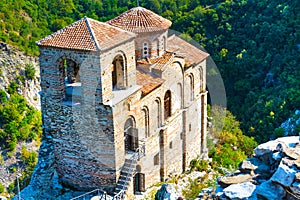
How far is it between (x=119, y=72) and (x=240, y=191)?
343 inches

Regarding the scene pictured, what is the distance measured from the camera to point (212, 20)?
44.5 m

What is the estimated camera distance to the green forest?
1441 inches

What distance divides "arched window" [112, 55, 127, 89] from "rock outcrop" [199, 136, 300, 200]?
23.4ft

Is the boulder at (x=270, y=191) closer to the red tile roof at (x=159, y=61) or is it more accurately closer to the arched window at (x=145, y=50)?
the red tile roof at (x=159, y=61)

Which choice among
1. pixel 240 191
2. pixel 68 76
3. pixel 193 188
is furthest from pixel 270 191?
pixel 68 76

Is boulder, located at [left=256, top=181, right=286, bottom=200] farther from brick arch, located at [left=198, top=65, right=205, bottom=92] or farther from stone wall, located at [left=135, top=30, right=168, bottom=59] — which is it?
brick arch, located at [left=198, top=65, right=205, bottom=92]

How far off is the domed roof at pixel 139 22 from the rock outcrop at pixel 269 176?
→ 9590 mm

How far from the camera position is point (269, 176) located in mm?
12867

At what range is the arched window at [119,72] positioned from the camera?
61.9 ft

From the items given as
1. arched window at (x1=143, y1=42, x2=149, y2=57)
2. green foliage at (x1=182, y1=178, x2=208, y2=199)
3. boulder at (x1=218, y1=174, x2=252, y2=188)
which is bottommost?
green foliage at (x1=182, y1=178, x2=208, y2=199)

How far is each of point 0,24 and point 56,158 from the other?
94.3ft

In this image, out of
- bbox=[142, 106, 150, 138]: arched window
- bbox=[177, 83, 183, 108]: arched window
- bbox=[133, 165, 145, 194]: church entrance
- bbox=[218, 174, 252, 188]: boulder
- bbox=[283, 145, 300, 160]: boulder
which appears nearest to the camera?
bbox=[283, 145, 300, 160]: boulder

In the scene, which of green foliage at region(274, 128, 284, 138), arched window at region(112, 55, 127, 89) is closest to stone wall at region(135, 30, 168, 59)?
arched window at region(112, 55, 127, 89)

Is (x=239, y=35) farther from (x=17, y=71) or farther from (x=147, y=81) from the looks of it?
(x=147, y=81)
